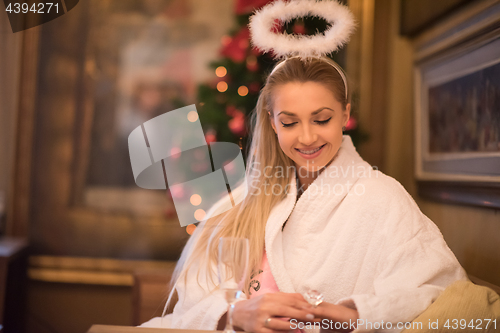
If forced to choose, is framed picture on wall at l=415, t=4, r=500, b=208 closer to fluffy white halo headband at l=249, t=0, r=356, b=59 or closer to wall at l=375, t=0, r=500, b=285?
wall at l=375, t=0, r=500, b=285

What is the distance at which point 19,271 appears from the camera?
6.85 feet

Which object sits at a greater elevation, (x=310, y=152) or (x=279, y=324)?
(x=310, y=152)

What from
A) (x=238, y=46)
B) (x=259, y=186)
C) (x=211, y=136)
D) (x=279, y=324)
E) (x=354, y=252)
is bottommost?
(x=279, y=324)

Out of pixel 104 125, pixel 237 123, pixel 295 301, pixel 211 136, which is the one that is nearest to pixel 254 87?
pixel 237 123

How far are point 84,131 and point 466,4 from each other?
190 centimetres

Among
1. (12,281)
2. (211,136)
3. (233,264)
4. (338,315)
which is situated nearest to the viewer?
(233,264)

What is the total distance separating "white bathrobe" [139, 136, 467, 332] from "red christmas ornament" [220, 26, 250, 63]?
771mm

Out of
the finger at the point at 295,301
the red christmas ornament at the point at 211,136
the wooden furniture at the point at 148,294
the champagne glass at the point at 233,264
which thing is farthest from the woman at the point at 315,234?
the red christmas ornament at the point at 211,136

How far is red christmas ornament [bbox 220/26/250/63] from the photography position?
6.04ft

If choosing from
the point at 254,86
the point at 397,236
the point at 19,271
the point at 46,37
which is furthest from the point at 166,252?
the point at 397,236

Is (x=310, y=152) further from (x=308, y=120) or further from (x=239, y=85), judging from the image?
(x=239, y=85)

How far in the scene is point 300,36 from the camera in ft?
3.96

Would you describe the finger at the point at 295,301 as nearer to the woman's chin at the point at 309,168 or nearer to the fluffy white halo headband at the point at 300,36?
the woman's chin at the point at 309,168

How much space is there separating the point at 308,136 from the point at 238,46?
34.8 inches
